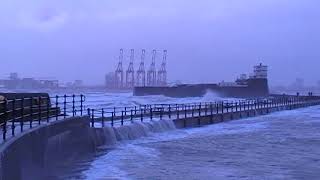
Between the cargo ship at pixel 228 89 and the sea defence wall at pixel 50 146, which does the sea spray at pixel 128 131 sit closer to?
the sea defence wall at pixel 50 146

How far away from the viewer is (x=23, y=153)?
12406 mm

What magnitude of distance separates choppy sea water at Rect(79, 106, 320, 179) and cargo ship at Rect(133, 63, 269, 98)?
94.4 m

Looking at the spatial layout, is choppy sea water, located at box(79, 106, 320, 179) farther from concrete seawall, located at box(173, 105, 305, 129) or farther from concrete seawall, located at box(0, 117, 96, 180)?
concrete seawall, located at box(173, 105, 305, 129)

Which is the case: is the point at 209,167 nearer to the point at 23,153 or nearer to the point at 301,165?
the point at 301,165

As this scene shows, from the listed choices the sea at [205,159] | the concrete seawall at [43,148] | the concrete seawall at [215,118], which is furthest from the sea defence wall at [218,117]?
the concrete seawall at [43,148]

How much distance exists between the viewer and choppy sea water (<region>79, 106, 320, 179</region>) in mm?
15867

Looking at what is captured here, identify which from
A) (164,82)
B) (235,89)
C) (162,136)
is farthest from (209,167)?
(164,82)

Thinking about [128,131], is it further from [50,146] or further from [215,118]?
[215,118]

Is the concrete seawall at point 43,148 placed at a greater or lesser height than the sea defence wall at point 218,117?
greater

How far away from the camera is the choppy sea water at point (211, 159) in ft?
52.1

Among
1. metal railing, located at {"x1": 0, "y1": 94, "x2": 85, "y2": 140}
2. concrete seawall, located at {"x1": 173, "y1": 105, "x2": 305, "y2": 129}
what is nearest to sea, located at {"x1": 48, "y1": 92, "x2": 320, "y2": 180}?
metal railing, located at {"x1": 0, "y1": 94, "x2": 85, "y2": 140}

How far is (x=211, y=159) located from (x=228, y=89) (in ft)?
353

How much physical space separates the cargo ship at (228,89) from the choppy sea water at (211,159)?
310ft

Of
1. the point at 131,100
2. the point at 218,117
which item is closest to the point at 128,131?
the point at 218,117
